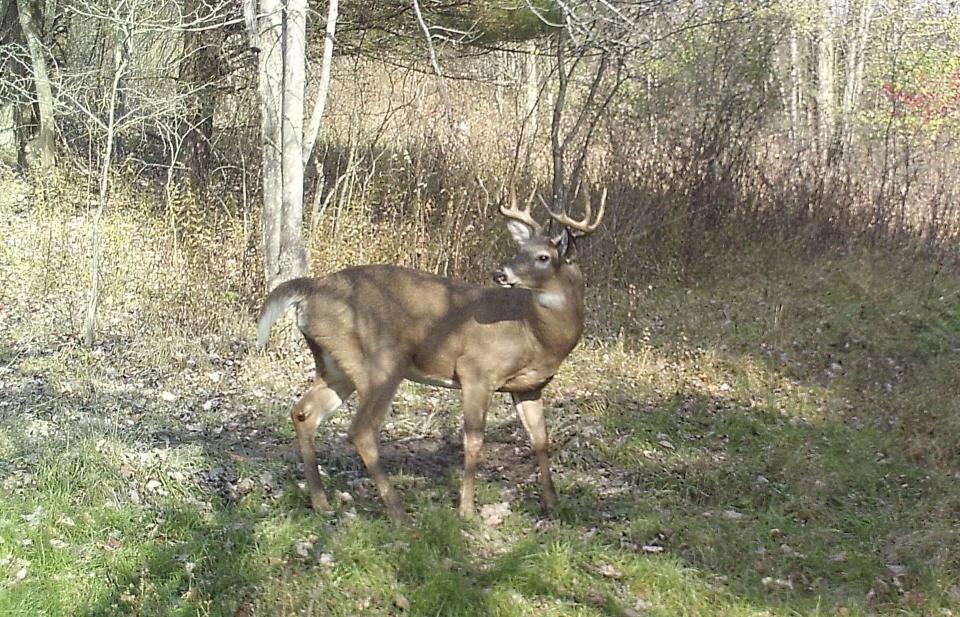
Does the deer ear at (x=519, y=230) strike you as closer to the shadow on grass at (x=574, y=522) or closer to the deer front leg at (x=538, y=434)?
the deer front leg at (x=538, y=434)

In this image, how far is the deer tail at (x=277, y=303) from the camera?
5805mm

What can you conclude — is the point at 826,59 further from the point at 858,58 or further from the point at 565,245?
the point at 565,245

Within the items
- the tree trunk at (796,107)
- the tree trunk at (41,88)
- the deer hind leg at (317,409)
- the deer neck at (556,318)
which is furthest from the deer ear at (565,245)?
the tree trunk at (41,88)

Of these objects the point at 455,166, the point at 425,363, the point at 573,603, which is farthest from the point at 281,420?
the point at 455,166

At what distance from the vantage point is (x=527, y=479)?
666 cm

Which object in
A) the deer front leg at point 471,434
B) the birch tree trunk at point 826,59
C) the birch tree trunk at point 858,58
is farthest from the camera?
the birch tree trunk at point 858,58

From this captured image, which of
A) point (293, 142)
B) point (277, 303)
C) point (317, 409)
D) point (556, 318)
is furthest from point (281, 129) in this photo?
point (556, 318)

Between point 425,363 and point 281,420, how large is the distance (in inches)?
72.0

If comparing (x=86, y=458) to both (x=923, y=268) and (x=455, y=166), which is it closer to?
(x=455, y=166)

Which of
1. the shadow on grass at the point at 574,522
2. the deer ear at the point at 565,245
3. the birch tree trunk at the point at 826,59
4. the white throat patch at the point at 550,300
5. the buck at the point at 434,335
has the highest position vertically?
the birch tree trunk at the point at 826,59

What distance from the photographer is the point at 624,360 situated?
29.4 ft

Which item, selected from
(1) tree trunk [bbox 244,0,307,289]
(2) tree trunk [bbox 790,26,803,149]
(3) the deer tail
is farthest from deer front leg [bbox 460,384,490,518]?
(2) tree trunk [bbox 790,26,803,149]

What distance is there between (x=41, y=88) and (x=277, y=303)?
964 cm

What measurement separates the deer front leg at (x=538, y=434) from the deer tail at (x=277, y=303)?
4.71 ft
